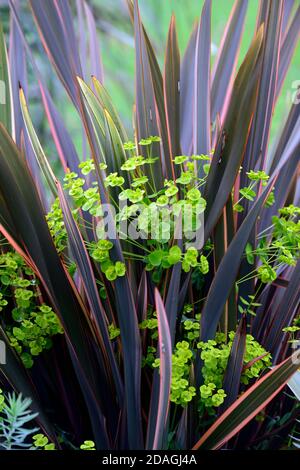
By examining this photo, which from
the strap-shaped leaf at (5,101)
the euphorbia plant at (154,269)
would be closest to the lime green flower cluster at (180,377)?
the euphorbia plant at (154,269)

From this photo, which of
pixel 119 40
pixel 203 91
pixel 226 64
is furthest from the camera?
pixel 119 40

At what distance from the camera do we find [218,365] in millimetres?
762

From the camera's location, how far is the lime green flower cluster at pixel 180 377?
697mm

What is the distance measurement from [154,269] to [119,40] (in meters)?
1.22

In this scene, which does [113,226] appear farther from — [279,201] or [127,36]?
[127,36]

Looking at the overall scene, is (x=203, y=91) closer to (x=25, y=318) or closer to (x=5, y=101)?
(x=5, y=101)

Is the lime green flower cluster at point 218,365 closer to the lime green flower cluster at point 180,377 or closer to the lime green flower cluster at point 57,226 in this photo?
the lime green flower cluster at point 180,377

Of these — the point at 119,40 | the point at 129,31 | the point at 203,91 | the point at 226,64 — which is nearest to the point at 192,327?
the point at 203,91

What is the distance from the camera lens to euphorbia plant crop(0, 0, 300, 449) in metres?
0.73

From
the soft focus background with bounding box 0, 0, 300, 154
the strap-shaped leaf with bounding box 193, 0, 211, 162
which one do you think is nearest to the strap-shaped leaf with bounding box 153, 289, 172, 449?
the strap-shaped leaf with bounding box 193, 0, 211, 162

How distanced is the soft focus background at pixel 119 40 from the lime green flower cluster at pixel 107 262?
3.21ft

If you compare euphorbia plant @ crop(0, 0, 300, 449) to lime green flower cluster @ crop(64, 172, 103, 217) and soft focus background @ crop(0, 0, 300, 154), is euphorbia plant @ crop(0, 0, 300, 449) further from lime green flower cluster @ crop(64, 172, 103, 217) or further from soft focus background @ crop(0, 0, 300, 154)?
soft focus background @ crop(0, 0, 300, 154)

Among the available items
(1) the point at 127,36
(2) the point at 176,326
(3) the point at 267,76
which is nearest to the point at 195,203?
(2) the point at 176,326

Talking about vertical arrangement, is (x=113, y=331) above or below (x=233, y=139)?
below
